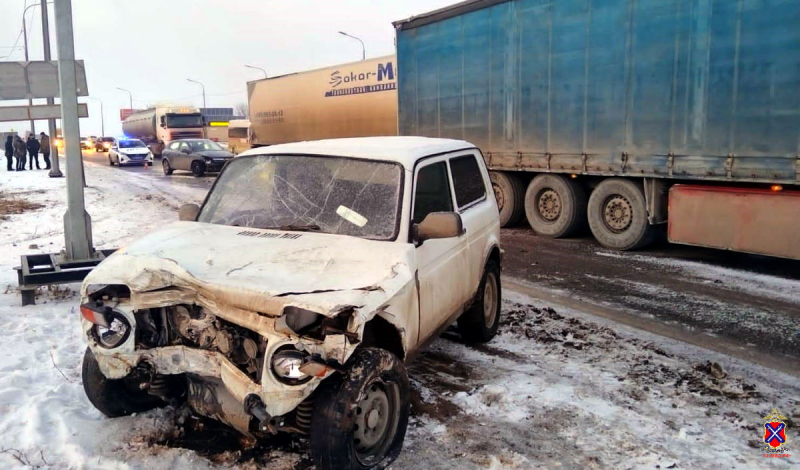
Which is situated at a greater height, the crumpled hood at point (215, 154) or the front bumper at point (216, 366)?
the crumpled hood at point (215, 154)

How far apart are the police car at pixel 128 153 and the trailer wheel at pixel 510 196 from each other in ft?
86.6

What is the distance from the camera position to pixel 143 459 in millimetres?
3588

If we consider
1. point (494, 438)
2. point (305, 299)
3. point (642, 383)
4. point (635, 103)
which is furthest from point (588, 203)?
point (305, 299)

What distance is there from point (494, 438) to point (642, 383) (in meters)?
1.56

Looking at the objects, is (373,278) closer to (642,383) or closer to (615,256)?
(642,383)

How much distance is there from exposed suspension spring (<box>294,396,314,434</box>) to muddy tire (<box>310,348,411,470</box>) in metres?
0.07

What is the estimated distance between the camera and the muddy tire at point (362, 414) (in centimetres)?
318

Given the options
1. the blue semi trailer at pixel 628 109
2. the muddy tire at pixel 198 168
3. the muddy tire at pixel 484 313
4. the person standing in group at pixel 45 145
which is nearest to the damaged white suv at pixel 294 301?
the muddy tire at pixel 484 313

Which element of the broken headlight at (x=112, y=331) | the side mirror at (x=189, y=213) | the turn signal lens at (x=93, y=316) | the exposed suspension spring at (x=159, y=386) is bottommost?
the exposed suspension spring at (x=159, y=386)

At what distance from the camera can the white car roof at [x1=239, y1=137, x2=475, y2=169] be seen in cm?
459

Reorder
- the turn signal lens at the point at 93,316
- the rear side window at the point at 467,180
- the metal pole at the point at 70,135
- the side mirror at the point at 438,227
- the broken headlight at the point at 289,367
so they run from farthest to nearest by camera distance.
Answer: the metal pole at the point at 70,135
the rear side window at the point at 467,180
the side mirror at the point at 438,227
the turn signal lens at the point at 93,316
the broken headlight at the point at 289,367

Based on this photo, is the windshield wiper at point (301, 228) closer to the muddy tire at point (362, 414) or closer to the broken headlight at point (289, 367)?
the muddy tire at point (362, 414)

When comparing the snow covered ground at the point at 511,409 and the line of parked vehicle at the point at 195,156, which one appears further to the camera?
the line of parked vehicle at the point at 195,156

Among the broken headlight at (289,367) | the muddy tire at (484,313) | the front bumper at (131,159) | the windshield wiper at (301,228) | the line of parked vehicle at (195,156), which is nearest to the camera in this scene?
the broken headlight at (289,367)
